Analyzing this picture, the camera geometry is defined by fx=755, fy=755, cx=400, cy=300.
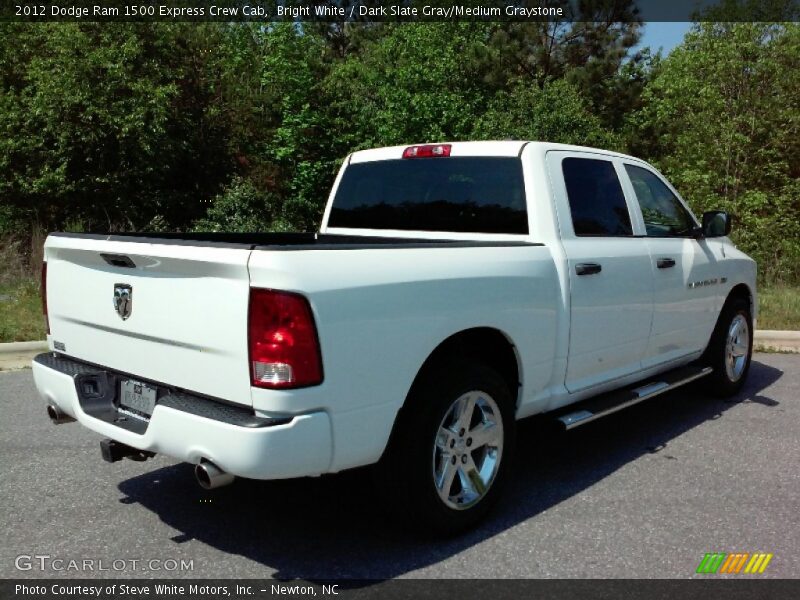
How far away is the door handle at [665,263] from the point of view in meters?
4.98

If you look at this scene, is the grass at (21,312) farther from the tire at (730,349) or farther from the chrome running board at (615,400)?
the tire at (730,349)

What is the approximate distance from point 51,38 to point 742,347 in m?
19.1

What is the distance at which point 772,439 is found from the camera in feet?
17.5

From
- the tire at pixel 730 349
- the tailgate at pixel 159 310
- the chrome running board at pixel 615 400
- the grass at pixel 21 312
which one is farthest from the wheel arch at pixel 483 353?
the grass at pixel 21 312

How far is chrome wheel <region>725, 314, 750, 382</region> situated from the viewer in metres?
6.21

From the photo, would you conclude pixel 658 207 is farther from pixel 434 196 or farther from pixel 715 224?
pixel 434 196

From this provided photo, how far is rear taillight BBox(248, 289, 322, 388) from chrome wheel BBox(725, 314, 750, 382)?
174 inches

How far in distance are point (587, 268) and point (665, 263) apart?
1061 millimetres

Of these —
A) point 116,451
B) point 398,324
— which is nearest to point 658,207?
point 398,324

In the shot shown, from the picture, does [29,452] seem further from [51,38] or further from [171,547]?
[51,38]

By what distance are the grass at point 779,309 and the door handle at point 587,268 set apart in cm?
594

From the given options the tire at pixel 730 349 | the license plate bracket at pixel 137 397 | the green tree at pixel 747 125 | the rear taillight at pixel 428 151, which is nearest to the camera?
the license plate bracket at pixel 137 397

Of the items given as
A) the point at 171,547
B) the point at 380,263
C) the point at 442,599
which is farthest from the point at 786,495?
the point at 171,547

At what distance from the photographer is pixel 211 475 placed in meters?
2.99
